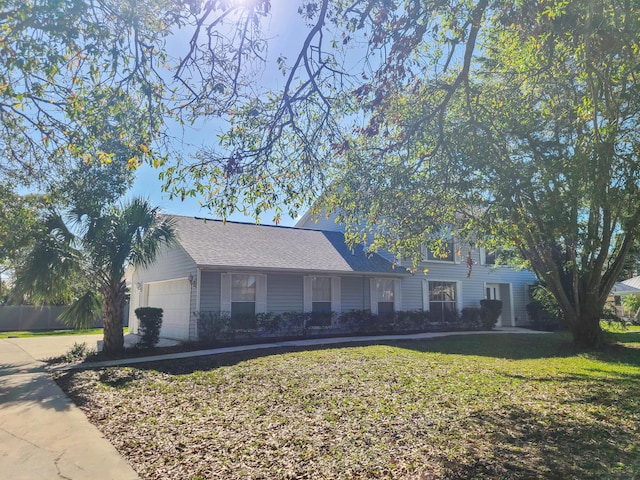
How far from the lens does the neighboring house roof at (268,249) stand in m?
15.5

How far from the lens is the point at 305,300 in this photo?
17.3m

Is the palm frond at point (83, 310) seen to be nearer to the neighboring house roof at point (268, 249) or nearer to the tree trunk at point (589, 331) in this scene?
the neighboring house roof at point (268, 249)

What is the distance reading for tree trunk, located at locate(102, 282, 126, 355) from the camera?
1227 centimetres

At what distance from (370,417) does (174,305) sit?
41.7 ft

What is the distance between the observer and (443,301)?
21531 millimetres

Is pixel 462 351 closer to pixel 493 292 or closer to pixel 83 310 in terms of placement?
pixel 83 310

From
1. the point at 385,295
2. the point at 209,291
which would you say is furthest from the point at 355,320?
the point at 209,291

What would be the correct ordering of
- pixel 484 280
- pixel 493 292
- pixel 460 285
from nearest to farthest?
1. pixel 460 285
2. pixel 484 280
3. pixel 493 292

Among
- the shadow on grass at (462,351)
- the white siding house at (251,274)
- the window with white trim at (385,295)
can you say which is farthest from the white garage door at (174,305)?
the window with white trim at (385,295)

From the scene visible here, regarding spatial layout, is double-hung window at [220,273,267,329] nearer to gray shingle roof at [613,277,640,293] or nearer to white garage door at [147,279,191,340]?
white garage door at [147,279,191,340]

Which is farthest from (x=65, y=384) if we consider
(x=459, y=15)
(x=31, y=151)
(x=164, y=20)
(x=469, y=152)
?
(x=459, y=15)

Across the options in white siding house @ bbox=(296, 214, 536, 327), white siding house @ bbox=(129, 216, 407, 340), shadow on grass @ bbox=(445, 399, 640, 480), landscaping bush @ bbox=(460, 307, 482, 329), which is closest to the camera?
shadow on grass @ bbox=(445, 399, 640, 480)

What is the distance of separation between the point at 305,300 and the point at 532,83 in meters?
11.2

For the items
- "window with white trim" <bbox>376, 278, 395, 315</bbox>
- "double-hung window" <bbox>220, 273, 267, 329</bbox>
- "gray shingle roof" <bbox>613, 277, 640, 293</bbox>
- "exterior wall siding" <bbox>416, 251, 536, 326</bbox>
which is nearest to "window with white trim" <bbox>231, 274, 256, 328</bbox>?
"double-hung window" <bbox>220, 273, 267, 329</bbox>
